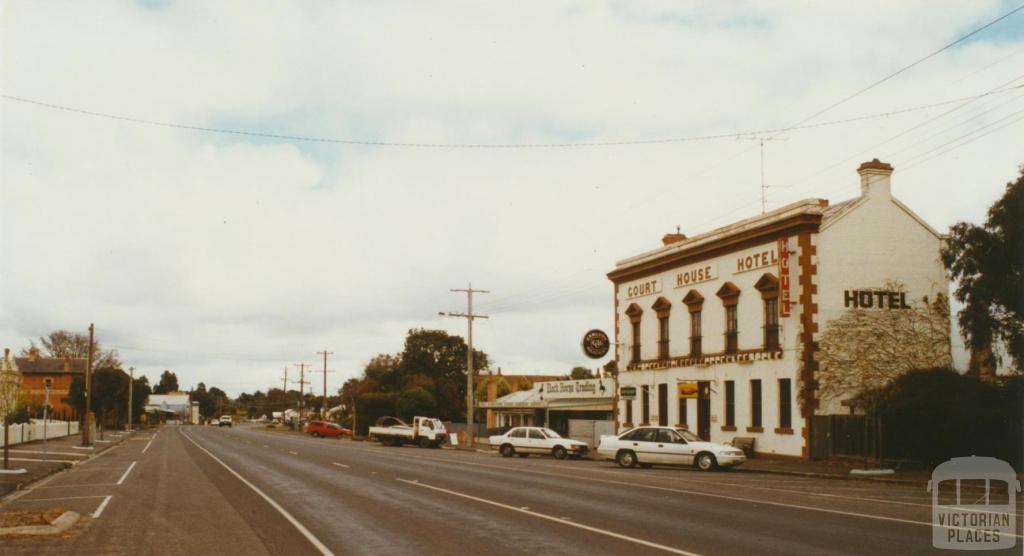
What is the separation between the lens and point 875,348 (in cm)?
3775

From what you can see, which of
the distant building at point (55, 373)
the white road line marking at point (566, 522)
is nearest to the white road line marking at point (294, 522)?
the white road line marking at point (566, 522)

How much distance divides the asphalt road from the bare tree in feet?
25.2

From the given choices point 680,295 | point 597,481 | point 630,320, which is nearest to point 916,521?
point 597,481

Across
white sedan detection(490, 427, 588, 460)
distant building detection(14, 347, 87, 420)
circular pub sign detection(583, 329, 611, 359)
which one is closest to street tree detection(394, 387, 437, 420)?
circular pub sign detection(583, 329, 611, 359)

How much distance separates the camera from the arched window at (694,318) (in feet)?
149

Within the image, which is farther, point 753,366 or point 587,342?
point 587,342

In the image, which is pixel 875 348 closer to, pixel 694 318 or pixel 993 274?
pixel 993 274

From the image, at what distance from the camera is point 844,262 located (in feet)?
125

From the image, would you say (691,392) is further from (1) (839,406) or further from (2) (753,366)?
(1) (839,406)

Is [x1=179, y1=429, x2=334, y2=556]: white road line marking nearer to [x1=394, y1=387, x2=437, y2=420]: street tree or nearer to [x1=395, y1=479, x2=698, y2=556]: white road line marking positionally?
[x1=395, y1=479, x2=698, y2=556]: white road line marking

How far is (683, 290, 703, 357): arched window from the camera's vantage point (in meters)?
45.5

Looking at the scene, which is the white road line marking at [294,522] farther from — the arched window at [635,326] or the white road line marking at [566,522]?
the arched window at [635,326]

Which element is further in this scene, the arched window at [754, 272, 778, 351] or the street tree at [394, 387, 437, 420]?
the street tree at [394, 387, 437, 420]

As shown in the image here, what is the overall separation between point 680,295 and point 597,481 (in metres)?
21.6
